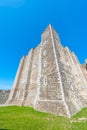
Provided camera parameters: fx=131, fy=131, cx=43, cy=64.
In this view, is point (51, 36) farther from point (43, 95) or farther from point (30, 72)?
point (43, 95)

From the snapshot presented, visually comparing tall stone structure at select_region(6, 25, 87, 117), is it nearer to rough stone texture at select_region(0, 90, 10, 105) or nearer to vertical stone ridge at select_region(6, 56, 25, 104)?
vertical stone ridge at select_region(6, 56, 25, 104)

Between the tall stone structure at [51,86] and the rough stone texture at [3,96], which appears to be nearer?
the tall stone structure at [51,86]

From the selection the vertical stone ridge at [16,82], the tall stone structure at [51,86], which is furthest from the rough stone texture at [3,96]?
the tall stone structure at [51,86]

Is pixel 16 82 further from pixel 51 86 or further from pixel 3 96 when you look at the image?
pixel 51 86

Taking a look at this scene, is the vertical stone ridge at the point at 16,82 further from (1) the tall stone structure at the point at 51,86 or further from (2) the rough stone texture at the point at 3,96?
(2) the rough stone texture at the point at 3,96

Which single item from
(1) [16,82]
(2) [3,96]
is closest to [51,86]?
(1) [16,82]

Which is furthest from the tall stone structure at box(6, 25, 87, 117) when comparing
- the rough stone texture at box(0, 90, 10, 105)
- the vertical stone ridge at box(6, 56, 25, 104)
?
the rough stone texture at box(0, 90, 10, 105)

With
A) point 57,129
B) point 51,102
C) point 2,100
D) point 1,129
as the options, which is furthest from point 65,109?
point 2,100

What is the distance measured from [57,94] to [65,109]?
288cm

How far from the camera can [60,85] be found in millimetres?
20234

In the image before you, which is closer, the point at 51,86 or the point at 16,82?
the point at 51,86

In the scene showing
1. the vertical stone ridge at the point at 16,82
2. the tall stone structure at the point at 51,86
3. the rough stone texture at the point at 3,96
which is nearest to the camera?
the tall stone structure at the point at 51,86

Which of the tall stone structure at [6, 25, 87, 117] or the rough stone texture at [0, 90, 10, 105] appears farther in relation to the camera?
the rough stone texture at [0, 90, 10, 105]

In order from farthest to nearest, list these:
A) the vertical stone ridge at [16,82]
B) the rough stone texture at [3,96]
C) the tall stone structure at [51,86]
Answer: the rough stone texture at [3,96] → the vertical stone ridge at [16,82] → the tall stone structure at [51,86]
